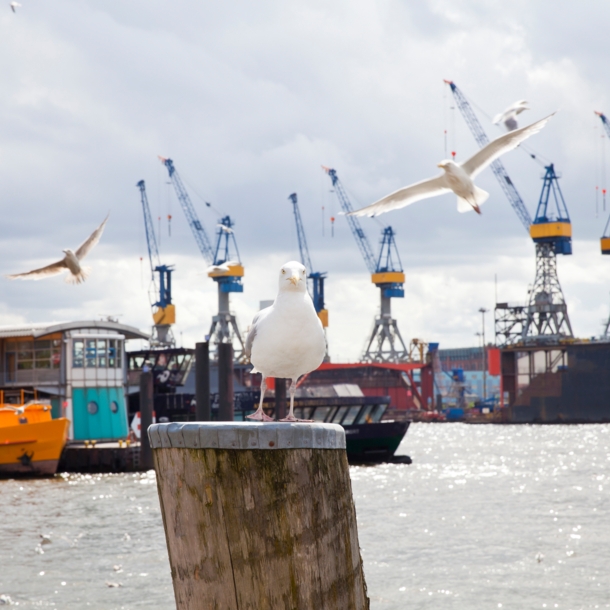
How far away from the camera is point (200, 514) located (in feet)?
12.9

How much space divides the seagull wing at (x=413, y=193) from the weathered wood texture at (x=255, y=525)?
6.18 m

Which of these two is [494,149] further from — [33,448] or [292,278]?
[33,448]

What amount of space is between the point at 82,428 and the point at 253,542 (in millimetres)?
38952

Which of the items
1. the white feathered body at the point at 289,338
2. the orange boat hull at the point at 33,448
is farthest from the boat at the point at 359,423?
the white feathered body at the point at 289,338

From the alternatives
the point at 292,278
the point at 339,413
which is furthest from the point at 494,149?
the point at 339,413

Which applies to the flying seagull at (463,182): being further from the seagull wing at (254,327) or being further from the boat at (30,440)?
the boat at (30,440)

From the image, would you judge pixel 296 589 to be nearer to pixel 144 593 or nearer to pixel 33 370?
pixel 144 593

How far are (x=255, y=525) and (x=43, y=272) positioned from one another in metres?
12.5

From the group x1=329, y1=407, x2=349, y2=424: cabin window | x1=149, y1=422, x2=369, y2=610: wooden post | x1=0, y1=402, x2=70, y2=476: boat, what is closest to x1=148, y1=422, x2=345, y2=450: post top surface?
x1=149, y1=422, x2=369, y2=610: wooden post

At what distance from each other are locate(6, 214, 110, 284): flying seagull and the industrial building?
2532 cm

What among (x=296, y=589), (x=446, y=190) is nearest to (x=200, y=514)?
(x=296, y=589)

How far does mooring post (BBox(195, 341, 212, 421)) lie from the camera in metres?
30.4

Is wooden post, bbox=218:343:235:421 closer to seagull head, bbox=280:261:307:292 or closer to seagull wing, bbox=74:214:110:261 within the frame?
seagull wing, bbox=74:214:110:261

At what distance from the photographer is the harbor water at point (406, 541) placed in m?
15.4
